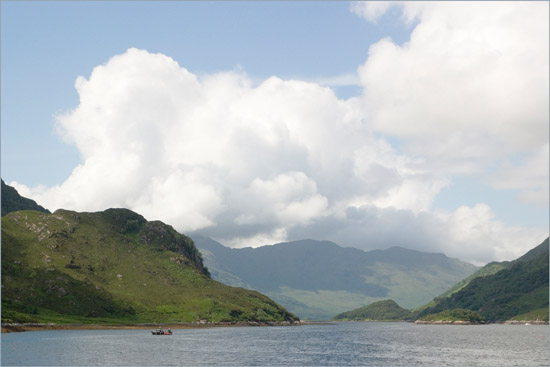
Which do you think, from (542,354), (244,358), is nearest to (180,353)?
(244,358)

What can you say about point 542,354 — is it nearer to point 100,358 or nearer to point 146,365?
point 146,365

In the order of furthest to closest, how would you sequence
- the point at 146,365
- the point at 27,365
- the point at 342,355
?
the point at 342,355 → the point at 146,365 → the point at 27,365

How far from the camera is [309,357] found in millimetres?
175375

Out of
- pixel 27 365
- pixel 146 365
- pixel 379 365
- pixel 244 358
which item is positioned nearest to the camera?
pixel 27 365

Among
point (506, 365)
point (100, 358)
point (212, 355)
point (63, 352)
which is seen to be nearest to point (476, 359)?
point (506, 365)

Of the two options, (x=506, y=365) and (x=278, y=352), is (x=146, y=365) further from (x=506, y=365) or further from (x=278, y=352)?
(x=506, y=365)

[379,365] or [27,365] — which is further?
[379,365]

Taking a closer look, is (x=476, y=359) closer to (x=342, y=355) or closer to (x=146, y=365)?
(x=342, y=355)

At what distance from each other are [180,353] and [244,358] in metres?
28.7

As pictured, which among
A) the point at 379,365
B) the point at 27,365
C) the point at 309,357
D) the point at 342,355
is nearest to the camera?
the point at 27,365

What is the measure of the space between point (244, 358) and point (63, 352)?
61.2 meters

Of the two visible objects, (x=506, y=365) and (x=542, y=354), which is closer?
(x=506, y=365)

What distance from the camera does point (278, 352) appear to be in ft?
625

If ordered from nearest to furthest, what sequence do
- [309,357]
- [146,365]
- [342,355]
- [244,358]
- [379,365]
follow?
[146,365] < [379,365] < [244,358] < [309,357] < [342,355]
